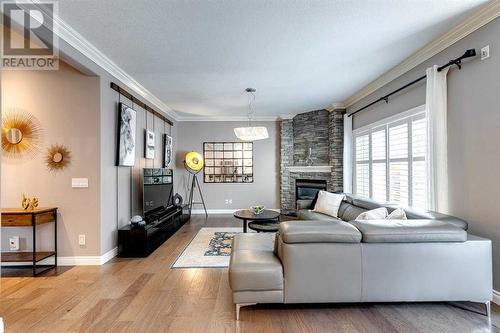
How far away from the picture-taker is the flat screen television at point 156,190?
4527mm

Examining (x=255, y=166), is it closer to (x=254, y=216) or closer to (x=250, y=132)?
(x=250, y=132)

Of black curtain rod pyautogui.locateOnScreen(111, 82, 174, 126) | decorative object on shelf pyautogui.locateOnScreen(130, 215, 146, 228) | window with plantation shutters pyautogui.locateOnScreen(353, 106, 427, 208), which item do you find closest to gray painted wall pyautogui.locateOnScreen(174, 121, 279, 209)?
black curtain rod pyautogui.locateOnScreen(111, 82, 174, 126)

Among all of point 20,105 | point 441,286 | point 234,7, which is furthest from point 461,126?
point 20,105

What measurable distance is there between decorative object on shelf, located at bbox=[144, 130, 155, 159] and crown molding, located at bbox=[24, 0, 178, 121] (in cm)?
69

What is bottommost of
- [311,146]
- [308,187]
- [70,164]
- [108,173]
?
[308,187]

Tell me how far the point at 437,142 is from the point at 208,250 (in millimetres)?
3355

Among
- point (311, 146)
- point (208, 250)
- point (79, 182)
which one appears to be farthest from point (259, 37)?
point (311, 146)

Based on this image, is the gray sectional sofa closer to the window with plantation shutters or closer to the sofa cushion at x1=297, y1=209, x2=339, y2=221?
the window with plantation shutters

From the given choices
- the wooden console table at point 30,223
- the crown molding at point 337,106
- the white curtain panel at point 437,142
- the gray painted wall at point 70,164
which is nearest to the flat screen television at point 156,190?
the gray painted wall at point 70,164

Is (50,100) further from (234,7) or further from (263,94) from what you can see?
(263,94)

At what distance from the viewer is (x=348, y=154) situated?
5746 millimetres

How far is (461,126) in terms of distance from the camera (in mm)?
2787

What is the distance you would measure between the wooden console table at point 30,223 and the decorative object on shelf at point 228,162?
4273mm

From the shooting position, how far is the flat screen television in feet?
14.9
